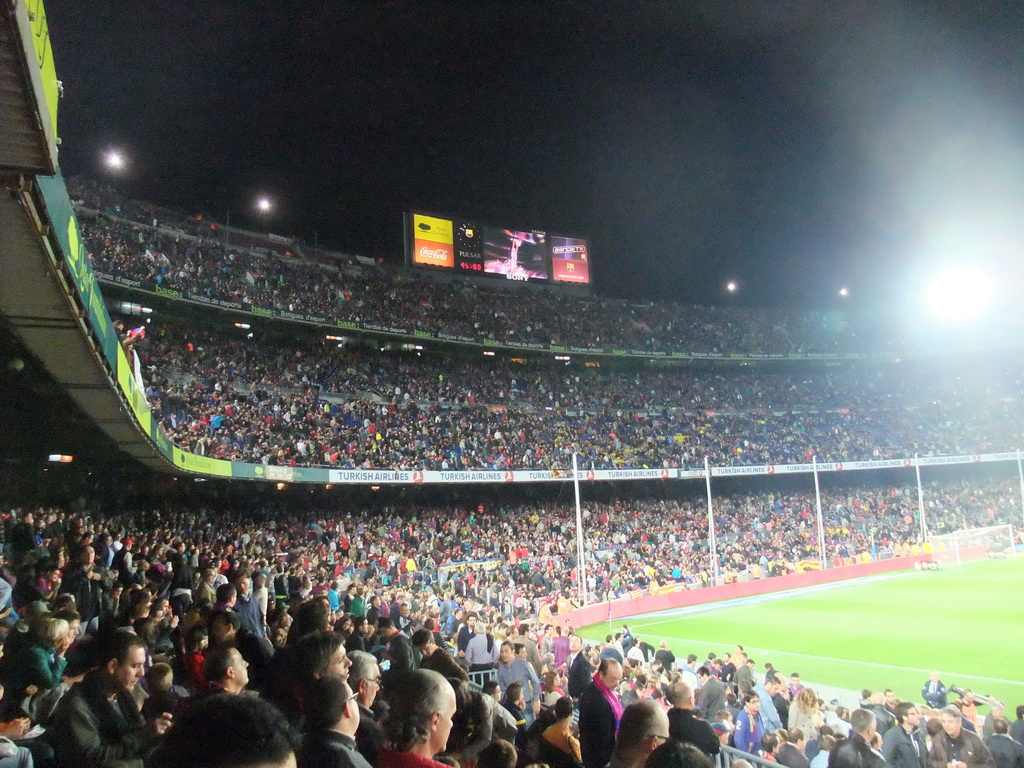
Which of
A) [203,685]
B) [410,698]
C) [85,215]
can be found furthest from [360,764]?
[85,215]

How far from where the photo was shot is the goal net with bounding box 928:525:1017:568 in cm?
3541

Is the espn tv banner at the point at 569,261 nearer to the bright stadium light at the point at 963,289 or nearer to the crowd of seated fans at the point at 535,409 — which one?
the crowd of seated fans at the point at 535,409

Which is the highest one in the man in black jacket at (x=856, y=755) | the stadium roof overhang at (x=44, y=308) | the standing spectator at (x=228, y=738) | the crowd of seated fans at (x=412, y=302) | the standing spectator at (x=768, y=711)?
the crowd of seated fans at (x=412, y=302)

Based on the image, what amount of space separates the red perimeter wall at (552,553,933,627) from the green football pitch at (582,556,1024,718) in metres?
0.60

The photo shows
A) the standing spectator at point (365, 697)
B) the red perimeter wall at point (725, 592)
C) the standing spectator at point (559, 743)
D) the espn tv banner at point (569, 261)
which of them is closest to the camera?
the standing spectator at point (365, 697)

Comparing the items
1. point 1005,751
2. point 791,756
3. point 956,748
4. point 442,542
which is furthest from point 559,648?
point 442,542

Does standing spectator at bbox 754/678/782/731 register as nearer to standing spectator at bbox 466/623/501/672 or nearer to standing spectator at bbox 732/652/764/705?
standing spectator at bbox 732/652/764/705

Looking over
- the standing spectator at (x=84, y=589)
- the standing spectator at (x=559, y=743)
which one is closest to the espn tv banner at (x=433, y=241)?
the standing spectator at (x=84, y=589)

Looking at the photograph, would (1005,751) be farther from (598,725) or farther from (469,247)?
(469,247)

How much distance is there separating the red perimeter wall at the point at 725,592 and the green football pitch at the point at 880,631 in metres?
0.60

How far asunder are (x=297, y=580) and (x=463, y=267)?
2866 cm

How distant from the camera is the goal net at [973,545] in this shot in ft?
116

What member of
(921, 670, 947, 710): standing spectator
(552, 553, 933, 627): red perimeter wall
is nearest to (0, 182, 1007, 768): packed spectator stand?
(552, 553, 933, 627): red perimeter wall

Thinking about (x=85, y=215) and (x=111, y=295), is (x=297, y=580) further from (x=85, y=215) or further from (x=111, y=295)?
(x=85, y=215)
